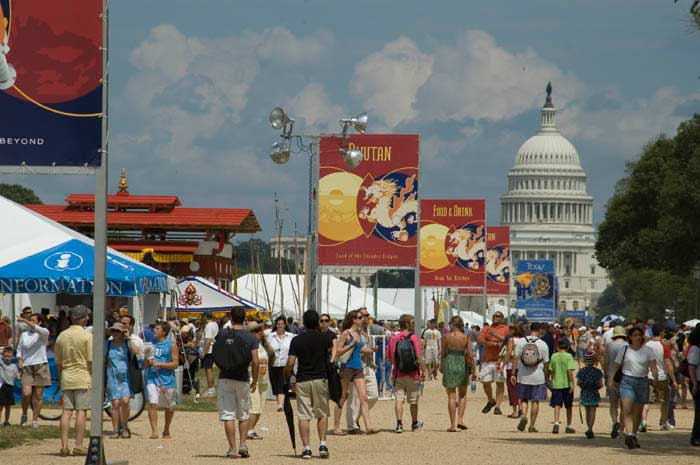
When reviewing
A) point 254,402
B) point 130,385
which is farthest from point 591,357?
point 130,385

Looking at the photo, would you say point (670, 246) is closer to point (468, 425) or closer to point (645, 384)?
point (468, 425)

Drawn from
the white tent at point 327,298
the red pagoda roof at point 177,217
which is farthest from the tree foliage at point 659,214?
the red pagoda roof at point 177,217

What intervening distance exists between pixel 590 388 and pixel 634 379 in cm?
192

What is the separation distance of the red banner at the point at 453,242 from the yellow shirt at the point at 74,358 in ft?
73.2

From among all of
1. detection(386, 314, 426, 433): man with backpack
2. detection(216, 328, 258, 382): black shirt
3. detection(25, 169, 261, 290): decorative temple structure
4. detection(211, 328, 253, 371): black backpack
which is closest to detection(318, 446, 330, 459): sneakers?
detection(216, 328, 258, 382): black shirt

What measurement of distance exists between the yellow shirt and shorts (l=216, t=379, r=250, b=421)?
4.61ft

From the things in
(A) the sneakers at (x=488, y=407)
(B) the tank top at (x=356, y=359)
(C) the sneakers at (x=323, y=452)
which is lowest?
(C) the sneakers at (x=323, y=452)

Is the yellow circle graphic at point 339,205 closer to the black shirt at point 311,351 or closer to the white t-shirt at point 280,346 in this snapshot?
the white t-shirt at point 280,346

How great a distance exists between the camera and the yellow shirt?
16.9m

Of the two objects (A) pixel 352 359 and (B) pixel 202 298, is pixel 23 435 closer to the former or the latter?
(A) pixel 352 359

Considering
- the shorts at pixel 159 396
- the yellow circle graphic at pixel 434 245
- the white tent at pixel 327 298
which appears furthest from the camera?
the white tent at pixel 327 298

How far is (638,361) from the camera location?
62.0ft

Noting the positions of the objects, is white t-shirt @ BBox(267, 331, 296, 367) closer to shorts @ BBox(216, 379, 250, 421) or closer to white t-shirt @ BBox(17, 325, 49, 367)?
white t-shirt @ BBox(17, 325, 49, 367)

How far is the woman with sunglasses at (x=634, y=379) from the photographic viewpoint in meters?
18.9
